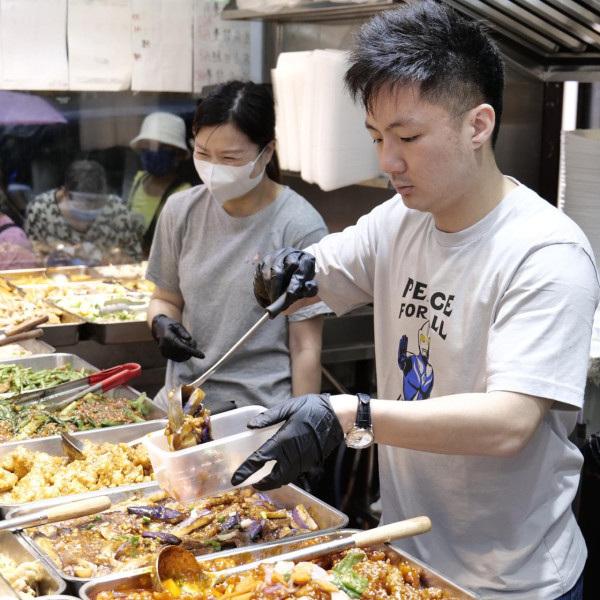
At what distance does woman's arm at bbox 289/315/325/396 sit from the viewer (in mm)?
2979

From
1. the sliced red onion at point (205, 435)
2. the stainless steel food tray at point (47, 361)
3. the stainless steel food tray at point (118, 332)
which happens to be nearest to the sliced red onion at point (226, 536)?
the sliced red onion at point (205, 435)

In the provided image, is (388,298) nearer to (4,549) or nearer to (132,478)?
(132,478)

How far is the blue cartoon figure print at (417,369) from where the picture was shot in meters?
1.99

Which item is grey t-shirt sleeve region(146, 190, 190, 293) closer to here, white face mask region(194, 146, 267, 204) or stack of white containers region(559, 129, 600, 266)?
white face mask region(194, 146, 267, 204)

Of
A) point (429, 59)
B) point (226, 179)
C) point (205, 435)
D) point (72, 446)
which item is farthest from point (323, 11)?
point (205, 435)

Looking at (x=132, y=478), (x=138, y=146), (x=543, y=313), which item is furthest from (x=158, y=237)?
(x=138, y=146)

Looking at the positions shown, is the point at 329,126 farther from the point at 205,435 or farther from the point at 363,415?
Answer: the point at 363,415

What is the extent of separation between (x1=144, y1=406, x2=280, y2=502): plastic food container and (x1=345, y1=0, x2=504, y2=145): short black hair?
786mm

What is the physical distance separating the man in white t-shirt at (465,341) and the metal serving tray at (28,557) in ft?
1.33

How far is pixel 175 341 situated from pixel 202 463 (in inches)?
42.5

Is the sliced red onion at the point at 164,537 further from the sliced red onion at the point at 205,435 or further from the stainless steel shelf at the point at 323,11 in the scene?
the stainless steel shelf at the point at 323,11

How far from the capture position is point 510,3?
3170mm

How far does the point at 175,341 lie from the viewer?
2.90m

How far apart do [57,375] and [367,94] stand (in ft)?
5.38
